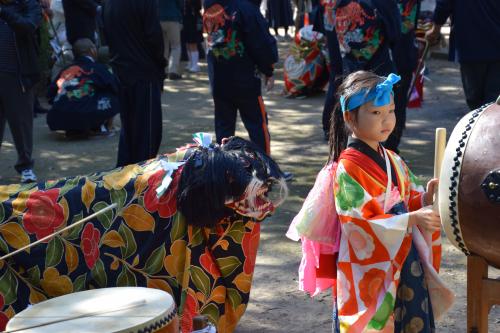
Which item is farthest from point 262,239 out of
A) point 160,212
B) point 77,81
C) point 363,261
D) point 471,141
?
point 77,81

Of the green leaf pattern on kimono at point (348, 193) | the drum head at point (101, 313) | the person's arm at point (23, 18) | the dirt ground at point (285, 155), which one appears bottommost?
the dirt ground at point (285, 155)

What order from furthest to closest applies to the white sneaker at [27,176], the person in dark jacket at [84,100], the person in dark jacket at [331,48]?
the person in dark jacket at [84,100] → the white sneaker at [27,176] → the person in dark jacket at [331,48]

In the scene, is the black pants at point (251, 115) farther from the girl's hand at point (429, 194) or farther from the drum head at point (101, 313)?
the drum head at point (101, 313)

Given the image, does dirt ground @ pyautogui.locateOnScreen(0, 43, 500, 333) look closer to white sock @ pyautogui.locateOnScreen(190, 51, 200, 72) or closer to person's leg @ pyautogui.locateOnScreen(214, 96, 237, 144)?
white sock @ pyautogui.locateOnScreen(190, 51, 200, 72)

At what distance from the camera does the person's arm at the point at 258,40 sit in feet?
20.4

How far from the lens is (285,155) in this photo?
7391 mm

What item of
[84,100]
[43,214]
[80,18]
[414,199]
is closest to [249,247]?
[414,199]

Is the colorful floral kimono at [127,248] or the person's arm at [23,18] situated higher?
the person's arm at [23,18]

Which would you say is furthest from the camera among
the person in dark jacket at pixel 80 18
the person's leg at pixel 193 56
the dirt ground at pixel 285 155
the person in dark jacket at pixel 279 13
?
the person in dark jacket at pixel 279 13

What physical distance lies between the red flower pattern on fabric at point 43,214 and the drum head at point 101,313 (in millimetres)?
853

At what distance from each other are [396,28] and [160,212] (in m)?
3.07

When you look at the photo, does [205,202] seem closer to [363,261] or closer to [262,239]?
[363,261]

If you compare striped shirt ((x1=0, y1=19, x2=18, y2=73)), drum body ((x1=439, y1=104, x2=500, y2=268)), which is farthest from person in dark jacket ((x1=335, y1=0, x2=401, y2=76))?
drum body ((x1=439, y1=104, x2=500, y2=268))

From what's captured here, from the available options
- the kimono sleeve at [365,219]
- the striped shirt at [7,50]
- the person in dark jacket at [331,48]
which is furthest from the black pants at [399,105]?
the kimono sleeve at [365,219]
